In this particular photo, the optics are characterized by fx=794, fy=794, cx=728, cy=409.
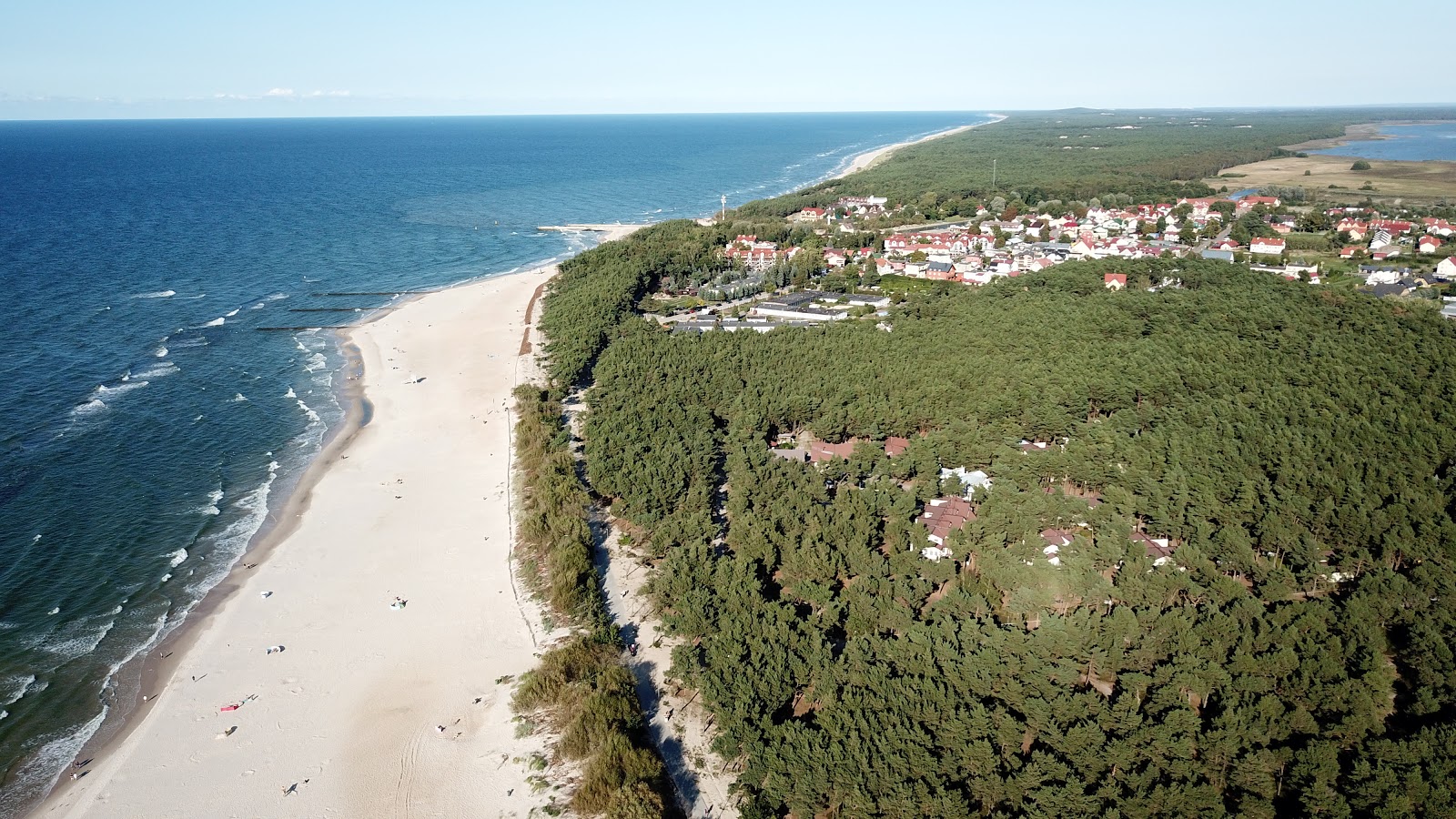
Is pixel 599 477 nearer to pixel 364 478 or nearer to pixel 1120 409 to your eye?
pixel 364 478

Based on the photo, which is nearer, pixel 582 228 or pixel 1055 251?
pixel 1055 251

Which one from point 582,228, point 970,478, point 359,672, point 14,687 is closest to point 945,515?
point 970,478

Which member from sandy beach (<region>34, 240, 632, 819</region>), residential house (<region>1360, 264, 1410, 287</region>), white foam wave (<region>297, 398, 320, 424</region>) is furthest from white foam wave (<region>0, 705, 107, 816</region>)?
residential house (<region>1360, 264, 1410, 287</region>)

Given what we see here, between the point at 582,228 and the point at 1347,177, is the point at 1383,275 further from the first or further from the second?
the point at 1347,177

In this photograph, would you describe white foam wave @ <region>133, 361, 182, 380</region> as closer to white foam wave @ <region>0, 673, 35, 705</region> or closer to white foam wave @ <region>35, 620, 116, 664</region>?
white foam wave @ <region>35, 620, 116, 664</region>

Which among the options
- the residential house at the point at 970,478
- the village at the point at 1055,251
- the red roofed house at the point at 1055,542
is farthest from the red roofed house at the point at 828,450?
the village at the point at 1055,251

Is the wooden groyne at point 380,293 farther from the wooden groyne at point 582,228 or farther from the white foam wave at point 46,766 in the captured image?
the white foam wave at point 46,766
